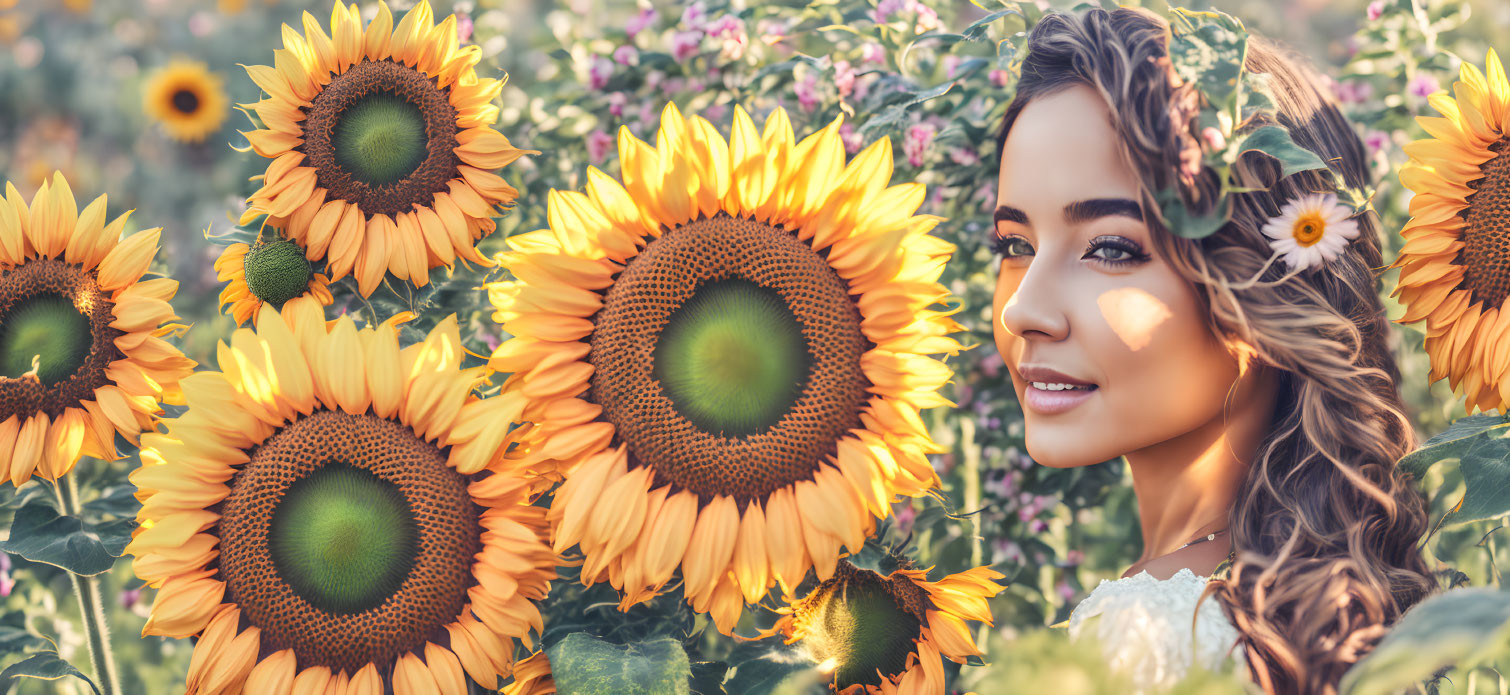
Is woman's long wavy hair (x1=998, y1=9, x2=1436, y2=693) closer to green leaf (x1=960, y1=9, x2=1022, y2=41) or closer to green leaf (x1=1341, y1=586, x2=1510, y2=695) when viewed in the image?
green leaf (x1=960, y1=9, x2=1022, y2=41)

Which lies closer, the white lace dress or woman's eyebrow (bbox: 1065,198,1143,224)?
the white lace dress

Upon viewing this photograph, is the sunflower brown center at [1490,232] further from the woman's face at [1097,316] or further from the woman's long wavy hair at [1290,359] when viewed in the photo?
the woman's face at [1097,316]

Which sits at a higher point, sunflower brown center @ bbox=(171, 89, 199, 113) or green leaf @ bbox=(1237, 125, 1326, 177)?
green leaf @ bbox=(1237, 125, 1326, 177)

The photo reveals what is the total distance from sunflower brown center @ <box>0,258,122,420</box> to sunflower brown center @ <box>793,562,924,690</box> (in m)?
0.97

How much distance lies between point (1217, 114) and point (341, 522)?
119 cm

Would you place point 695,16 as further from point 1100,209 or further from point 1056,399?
point 1056,399

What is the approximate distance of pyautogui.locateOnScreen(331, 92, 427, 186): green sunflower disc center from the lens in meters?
1.33

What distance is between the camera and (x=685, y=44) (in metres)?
1.99

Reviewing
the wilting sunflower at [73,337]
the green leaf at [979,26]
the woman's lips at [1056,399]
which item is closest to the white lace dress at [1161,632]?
the woman's lips at [1056,399]

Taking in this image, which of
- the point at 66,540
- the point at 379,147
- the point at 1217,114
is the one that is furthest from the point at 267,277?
the point at 1217,114

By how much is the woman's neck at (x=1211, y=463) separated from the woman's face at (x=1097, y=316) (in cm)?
5

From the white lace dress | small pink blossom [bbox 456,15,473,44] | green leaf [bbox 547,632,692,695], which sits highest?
small pink blossom [bbox 456,15,473,44]

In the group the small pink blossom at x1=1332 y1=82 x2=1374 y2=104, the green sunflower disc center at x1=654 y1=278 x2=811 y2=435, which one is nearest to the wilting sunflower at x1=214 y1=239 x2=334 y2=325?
the green sunflower disc center at x1=654 y1=278 x2=811 y2=435

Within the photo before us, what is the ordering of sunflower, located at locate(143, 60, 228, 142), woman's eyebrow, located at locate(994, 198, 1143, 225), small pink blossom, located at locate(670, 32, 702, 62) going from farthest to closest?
sunflower, located at locate(143, 60, 228, 142) < small pink blossom, located at locate(670, 32, 702, 62) < woman's eyebrow, located at locate(994, 198, 1143, 225)
